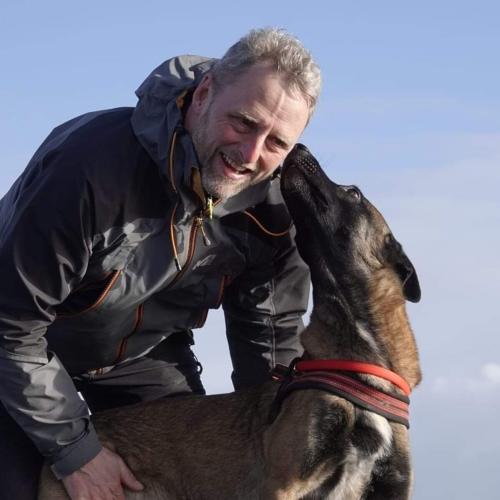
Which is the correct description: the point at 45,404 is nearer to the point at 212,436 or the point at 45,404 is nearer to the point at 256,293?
the point at 212,436

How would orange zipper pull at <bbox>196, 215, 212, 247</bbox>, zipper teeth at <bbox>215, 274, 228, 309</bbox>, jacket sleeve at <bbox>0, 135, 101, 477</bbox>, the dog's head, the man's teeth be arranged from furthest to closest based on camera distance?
zipper teeth at <bbox>215, 274, 228, 309</bbox>, the dog's head, orange zipper pull at <bbox>196, 215, 212, 247</bbox>, the man's teeth, jacket sleeve at <bbox>0, 135, 101, 477</bbox>

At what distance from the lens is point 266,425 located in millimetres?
5445

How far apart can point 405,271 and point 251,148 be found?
140 cm

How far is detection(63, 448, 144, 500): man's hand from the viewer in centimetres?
516

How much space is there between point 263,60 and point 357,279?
1.47m

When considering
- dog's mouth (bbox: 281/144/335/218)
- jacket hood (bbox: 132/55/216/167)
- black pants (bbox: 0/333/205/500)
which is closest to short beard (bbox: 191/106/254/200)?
jacket hood (bbox: 132/55/216/167)

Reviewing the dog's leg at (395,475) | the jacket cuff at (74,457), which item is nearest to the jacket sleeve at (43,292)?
the jacket cuff at (74,457)

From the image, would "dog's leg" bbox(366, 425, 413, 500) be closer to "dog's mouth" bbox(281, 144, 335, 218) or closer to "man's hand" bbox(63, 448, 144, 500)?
"man's hand" bbox(63, 448, 144, 500)

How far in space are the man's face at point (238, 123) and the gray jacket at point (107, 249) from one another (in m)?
0.14

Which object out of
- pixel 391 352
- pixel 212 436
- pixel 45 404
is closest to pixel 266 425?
pixel 212 436

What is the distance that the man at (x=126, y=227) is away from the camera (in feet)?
16.0

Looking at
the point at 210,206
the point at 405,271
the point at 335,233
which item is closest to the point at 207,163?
the point at 210,206

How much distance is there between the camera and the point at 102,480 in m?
5.29

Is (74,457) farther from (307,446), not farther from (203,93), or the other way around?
(203,93)
